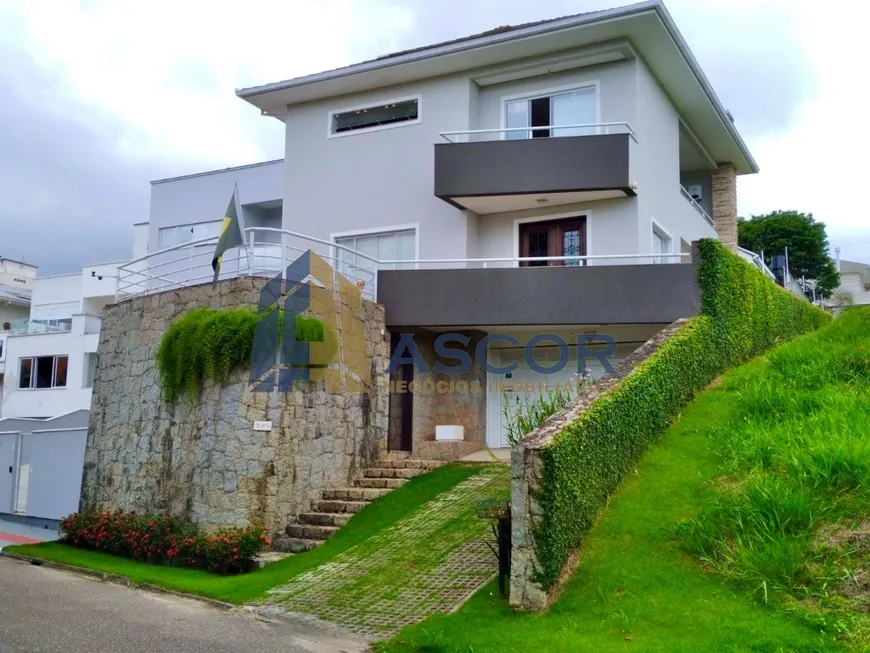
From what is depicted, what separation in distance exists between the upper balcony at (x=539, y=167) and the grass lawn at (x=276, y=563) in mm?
6178

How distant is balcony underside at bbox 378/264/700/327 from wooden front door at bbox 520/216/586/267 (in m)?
2.13

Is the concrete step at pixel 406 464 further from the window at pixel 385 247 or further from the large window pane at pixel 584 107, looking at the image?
the large window pane at pixel 584 107

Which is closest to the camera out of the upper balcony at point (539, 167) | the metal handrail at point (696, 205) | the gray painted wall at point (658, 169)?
the upper balcony at point (539, 167)

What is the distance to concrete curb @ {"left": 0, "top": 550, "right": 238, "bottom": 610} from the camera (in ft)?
34.1

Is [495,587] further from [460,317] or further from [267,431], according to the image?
[460,317]

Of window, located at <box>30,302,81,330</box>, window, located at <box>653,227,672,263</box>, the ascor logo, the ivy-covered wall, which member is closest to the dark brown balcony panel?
window, located at <box>653,227,672,263</box>

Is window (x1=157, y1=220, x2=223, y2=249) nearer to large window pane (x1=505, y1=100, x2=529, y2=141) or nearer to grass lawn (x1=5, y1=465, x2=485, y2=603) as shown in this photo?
→ large window pane (x1=505, y1=100, x2=529, y2=141)

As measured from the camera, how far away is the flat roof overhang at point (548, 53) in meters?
17.2

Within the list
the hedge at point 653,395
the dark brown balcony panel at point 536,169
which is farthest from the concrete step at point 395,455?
the hedge at point 653,395

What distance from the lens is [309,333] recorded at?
45.8 feet

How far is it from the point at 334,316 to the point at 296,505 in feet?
11.4

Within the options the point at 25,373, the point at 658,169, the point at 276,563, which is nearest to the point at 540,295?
the point at 658,169

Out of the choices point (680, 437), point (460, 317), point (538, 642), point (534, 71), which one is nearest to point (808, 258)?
point (534, 71)

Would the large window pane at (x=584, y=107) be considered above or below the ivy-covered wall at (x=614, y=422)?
above
